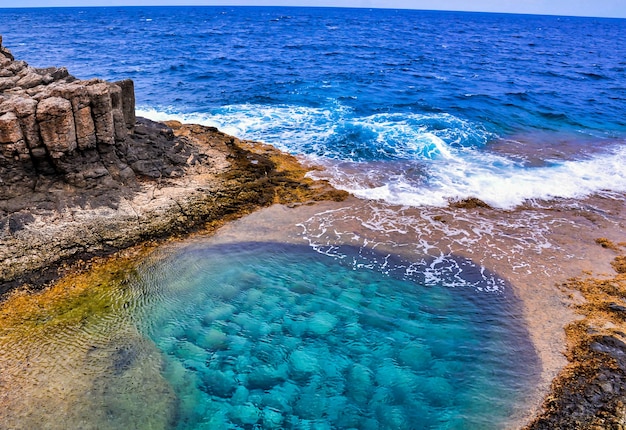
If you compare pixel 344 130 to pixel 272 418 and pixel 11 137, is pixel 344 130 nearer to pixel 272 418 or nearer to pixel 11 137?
pixel 11 137

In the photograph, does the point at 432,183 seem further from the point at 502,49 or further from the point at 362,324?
the point at 502,49

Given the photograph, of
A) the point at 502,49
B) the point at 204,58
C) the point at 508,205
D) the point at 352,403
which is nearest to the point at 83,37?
the point at 204,58

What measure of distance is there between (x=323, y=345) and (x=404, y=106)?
1103 inches

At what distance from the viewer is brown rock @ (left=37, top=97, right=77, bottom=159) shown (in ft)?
52.5

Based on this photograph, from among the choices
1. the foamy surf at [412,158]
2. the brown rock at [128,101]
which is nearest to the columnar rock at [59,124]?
the brown rock at [128,101]

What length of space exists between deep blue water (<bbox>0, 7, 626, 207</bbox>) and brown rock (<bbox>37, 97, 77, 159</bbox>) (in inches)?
479

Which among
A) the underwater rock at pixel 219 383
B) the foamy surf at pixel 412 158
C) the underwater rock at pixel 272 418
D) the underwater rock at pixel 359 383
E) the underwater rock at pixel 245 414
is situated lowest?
the underwater rock at pixel 245 414

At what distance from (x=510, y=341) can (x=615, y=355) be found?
2.81m

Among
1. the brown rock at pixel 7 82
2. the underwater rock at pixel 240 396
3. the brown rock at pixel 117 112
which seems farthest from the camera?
the brown rock at pixel 117 112

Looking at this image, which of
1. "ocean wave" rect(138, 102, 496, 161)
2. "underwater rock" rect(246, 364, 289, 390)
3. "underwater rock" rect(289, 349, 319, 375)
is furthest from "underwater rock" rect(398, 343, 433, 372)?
"ocean wave" rect(138, 102, 496, 161)

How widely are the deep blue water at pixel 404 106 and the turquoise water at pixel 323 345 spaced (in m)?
7.27

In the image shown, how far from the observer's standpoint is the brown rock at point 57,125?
1600 cm

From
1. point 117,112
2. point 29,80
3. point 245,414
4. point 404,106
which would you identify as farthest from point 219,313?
point 404,106

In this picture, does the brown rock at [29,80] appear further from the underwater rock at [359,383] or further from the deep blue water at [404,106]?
the underwater rock at [359,383]
